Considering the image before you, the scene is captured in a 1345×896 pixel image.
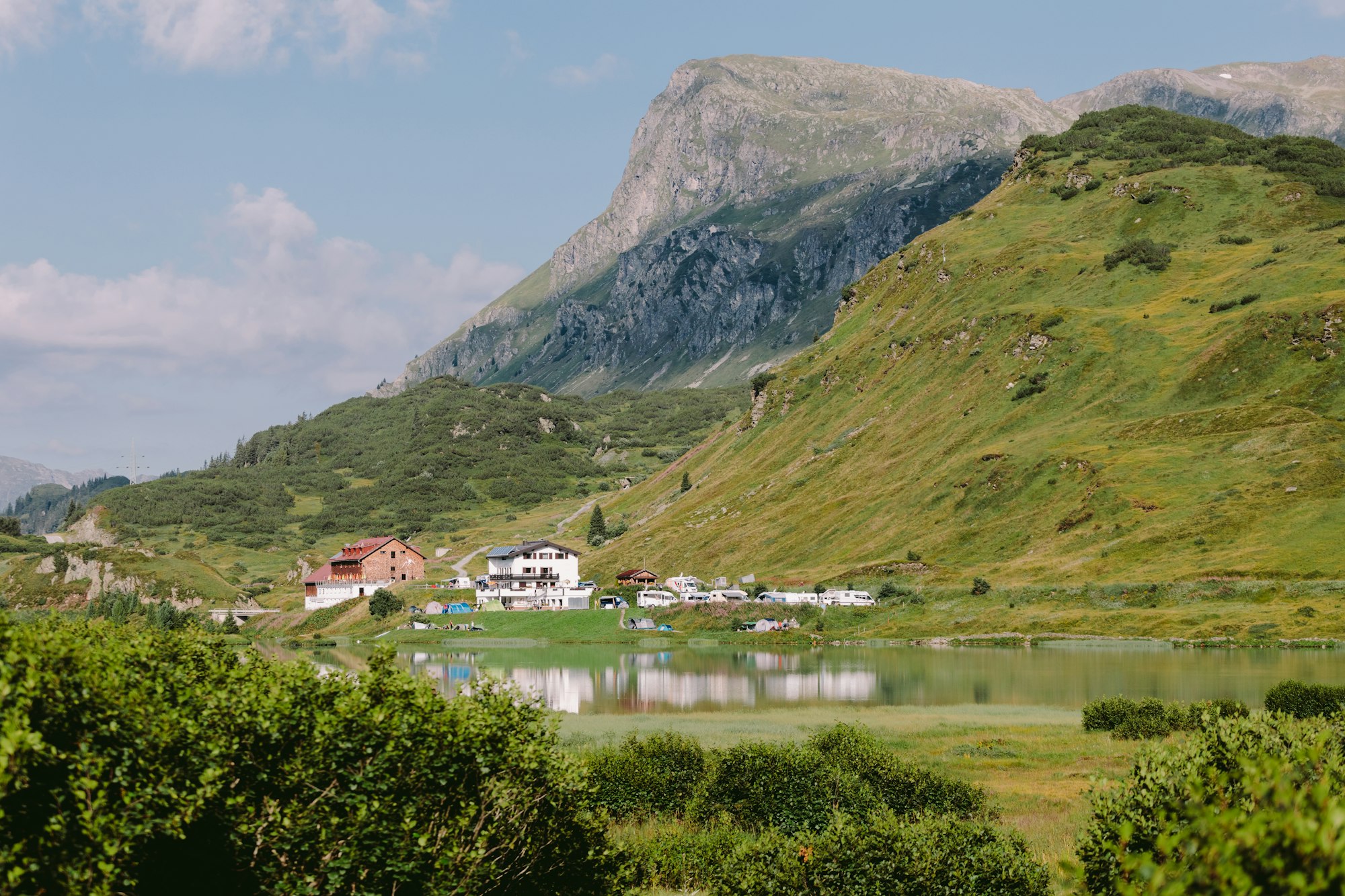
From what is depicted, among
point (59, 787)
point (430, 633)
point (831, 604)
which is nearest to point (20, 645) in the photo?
point (59, 787)

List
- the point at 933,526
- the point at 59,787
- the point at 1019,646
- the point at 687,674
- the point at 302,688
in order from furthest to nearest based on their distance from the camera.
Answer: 1. the point at 933,526
2. the point at 1019,646
3. the point at 687,674
4. the point at 302,688
5. the point at 59,787

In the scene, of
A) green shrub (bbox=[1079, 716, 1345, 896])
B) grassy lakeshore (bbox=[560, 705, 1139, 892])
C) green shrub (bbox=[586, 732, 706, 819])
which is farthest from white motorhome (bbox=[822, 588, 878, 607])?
green shrub (bbox=[1079, 716, 1345, 896])

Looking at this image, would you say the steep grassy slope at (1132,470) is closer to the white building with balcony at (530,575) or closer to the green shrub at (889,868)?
the white building with balcony at (530,575)

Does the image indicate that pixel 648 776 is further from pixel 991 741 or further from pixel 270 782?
pixel 991 741

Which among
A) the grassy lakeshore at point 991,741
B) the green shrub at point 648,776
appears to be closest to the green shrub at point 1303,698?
the grassy lakeshore at point 991,741

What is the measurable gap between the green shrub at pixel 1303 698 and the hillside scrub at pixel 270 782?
132 ft

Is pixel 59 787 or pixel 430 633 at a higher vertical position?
pixel 59 787

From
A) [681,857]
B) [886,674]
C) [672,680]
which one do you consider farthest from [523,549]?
[681,857]

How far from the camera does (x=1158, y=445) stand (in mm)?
158750

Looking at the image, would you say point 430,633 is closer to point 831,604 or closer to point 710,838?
point 831,604

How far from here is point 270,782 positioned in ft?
58.5

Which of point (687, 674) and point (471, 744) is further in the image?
point (687, 674)

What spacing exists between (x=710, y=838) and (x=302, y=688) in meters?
15.4

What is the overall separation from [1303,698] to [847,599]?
301 feet
